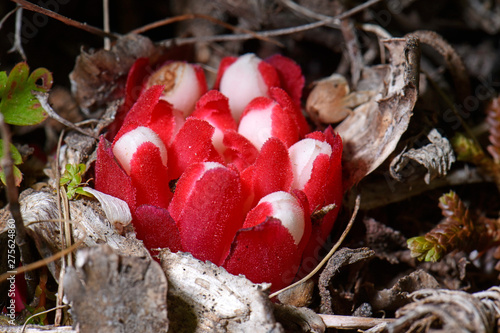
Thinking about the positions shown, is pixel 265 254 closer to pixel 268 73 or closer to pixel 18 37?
pixel 268 73

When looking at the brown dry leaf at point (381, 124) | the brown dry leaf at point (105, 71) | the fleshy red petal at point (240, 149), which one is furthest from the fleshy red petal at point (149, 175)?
the brown dry leaf at point (381, 124)

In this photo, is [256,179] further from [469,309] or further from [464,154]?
[464,154]

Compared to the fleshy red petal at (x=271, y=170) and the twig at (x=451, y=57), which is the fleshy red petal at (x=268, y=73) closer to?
the fleshy red petal at (x=271, y=170)

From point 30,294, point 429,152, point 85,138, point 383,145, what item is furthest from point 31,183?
point 429,152

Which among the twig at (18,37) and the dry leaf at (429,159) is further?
the twig at (18,37)

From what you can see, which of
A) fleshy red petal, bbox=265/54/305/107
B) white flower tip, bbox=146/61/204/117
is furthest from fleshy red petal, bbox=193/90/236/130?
fleshy red petal, bbox=265/54/305/107

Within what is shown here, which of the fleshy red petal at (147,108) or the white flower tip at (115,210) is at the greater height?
the fleshy red petal at (147,108)
